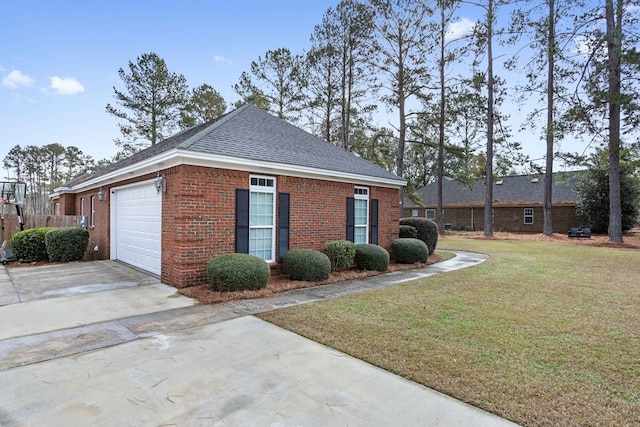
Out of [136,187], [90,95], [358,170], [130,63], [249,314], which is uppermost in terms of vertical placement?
[130,63]

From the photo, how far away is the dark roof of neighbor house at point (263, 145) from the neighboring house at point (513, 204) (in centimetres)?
1796

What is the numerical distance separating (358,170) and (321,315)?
243 inches

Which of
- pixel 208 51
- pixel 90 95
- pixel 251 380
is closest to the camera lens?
pixel 251 380

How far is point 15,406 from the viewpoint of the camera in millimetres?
2805

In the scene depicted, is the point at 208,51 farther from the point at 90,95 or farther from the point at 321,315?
the point at 321,315

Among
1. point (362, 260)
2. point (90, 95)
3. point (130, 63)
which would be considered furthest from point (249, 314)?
point (130, 63)

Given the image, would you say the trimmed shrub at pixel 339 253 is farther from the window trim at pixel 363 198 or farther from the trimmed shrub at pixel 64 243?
the trimmed shrub at pixel 64 243

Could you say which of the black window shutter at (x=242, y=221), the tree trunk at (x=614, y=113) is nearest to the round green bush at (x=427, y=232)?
the black window shutter at (x=242, y=221)

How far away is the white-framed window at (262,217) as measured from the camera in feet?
26.9

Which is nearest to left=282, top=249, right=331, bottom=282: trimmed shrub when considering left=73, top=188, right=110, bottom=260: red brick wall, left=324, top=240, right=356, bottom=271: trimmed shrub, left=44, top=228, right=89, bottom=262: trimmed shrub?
left=324, top=240, right=356, bottom=271: trimmed shrub

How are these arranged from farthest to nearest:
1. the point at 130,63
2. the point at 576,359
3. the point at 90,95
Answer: the point at 130,63
the point at 90,95
the point at 576,359

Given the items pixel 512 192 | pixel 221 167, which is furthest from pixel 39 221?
pixel 512 192

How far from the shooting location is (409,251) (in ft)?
37.2

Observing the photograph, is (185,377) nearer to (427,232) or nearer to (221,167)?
(221,167)
